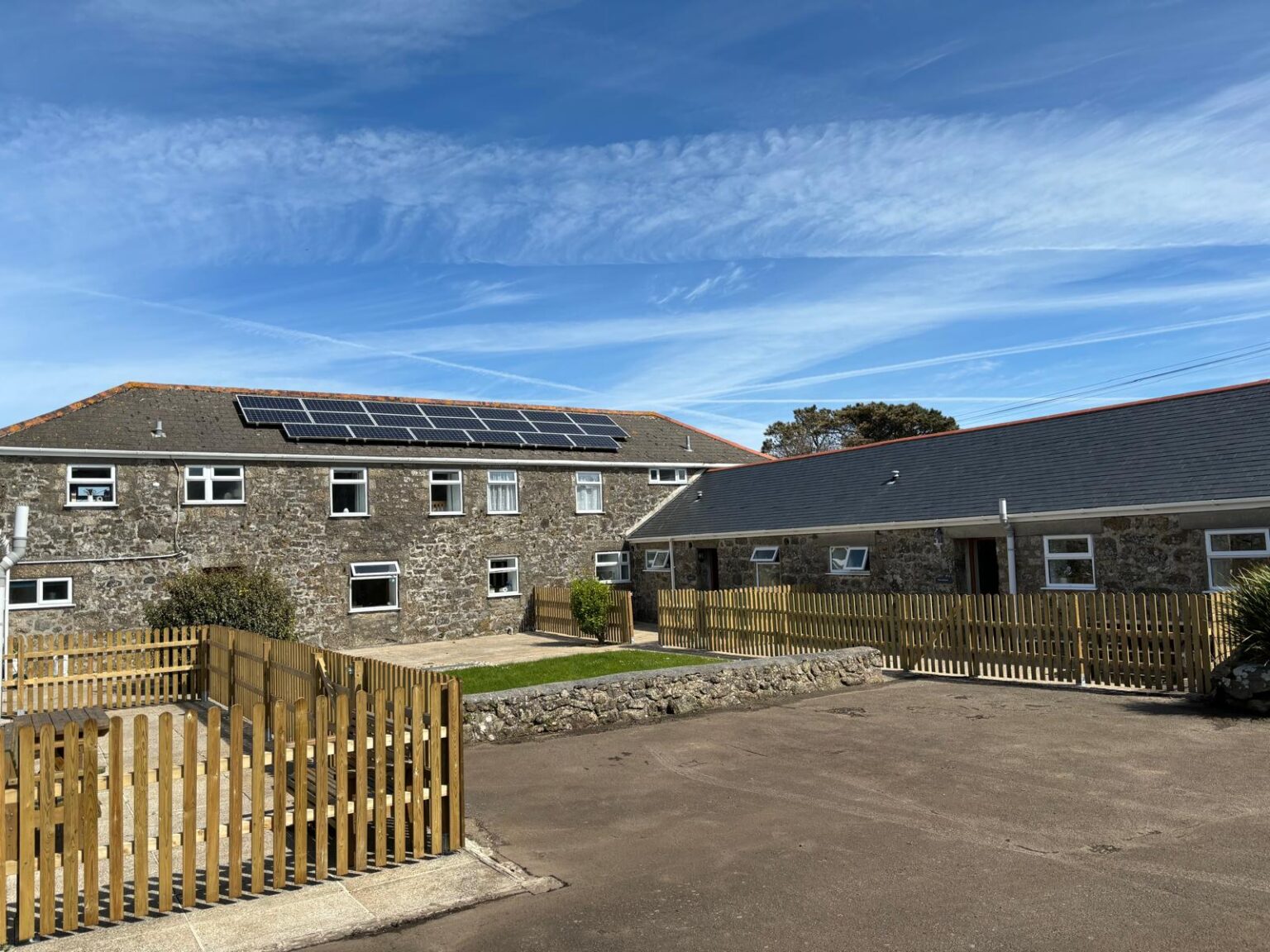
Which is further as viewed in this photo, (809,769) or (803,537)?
(803,537)

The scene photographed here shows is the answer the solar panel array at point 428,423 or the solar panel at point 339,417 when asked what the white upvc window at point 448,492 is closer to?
the solar panel array at point 428,423

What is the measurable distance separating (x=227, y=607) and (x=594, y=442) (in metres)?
14.2

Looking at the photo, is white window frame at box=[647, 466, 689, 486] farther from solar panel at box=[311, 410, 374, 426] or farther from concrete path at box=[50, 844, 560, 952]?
concrete path at box=[50, 844, 560, 952]

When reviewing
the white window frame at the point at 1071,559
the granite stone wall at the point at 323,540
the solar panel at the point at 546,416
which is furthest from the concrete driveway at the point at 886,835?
the solar panel at the point at 546,416

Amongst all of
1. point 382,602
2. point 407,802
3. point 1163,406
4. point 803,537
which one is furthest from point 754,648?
point 407,802

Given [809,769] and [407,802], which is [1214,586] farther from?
[407,802]

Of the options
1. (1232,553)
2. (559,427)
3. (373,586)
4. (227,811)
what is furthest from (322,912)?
(559,427)

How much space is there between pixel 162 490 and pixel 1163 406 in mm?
22606

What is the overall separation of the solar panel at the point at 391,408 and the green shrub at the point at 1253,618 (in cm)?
2216

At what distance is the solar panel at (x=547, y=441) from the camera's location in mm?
28641

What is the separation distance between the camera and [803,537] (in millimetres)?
23062

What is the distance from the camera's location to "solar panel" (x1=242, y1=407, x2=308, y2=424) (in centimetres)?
2511

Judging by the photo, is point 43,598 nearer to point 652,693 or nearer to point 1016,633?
point 652,693

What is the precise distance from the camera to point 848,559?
21922 mm
